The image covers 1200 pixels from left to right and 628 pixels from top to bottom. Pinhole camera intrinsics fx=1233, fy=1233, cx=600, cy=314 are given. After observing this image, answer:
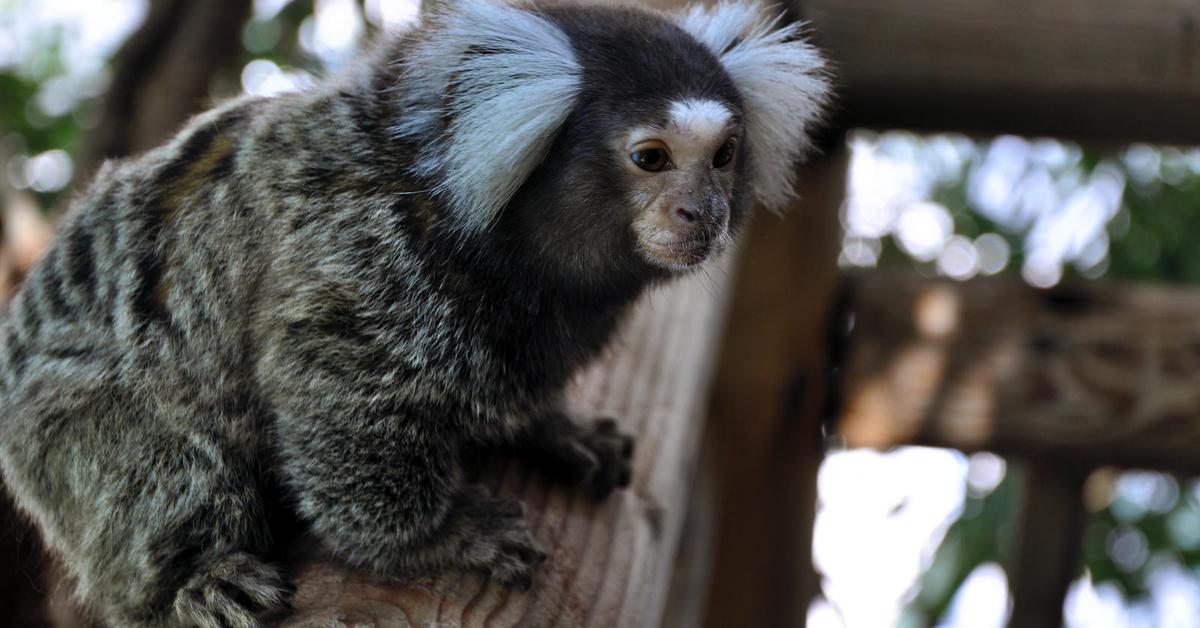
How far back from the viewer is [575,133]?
2.02 metres

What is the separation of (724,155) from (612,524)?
2.13ft

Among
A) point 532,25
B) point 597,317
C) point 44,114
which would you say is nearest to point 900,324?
point 597,317

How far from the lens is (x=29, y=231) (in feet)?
12.3

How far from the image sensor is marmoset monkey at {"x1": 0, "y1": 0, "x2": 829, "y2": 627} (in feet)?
6.41

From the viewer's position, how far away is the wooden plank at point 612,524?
1.78 metres

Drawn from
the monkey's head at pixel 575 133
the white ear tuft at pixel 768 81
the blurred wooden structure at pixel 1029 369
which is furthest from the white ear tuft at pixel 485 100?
the blurred wooden structure at pixel 1029 369

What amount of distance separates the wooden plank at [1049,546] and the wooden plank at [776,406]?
0.65 metres

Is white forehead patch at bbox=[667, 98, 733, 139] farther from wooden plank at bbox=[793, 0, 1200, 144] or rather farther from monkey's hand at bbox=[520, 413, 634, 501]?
wooden plank at bbox=[793, 0, 1200, 144]

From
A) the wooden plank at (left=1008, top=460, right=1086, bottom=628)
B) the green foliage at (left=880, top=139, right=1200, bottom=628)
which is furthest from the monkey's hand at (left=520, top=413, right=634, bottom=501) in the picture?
the green foliage at (left=880, top=139, right=1200, bottom=628)

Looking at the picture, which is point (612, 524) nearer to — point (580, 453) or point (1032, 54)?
point (580, 453)

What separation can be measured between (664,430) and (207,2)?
2247mm

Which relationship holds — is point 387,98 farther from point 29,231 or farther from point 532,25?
point 29,231

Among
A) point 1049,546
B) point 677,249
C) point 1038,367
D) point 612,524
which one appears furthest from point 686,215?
point 1049,546

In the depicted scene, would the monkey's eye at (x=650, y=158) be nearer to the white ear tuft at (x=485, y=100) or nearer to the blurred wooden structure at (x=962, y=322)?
the white ear tuft at (x=485, y=100)
